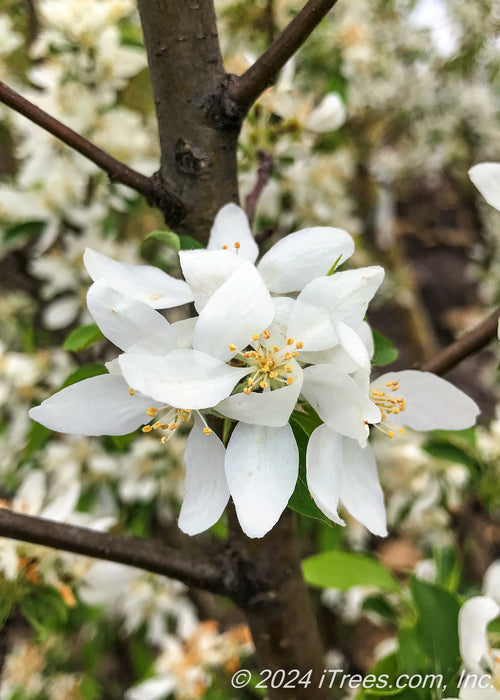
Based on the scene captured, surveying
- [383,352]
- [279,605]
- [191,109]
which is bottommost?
[279,605]

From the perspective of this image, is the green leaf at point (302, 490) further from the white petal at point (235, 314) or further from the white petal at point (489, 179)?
the white petal at point (489, 179)

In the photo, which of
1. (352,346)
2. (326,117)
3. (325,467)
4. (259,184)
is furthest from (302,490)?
(326,117)

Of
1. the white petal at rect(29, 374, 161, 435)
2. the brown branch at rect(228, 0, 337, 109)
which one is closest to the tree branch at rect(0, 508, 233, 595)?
the white petal at rect(29, 374, 161, 435)

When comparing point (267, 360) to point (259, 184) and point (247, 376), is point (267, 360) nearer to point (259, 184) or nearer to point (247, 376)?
point (247, 376)

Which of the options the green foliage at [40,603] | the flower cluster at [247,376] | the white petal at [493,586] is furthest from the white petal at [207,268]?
the white petal at [493,586]

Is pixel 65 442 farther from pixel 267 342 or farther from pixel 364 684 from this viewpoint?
pixel 267 342

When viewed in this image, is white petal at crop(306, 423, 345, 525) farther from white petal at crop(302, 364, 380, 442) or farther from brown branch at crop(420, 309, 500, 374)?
brown branch at crop(420, 309, 500, 374)

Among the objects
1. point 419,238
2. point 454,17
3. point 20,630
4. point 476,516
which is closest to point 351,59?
point 454,17
